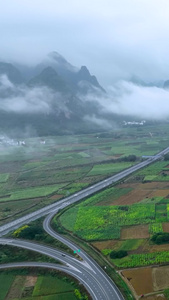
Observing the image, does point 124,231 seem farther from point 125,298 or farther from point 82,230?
point 125,298

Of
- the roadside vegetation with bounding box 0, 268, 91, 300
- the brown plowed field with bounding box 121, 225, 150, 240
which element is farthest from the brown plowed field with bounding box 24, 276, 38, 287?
the brown plowed field with bounding box 121, 225, 150, 240

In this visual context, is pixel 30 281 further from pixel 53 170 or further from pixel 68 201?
pixel 53 170

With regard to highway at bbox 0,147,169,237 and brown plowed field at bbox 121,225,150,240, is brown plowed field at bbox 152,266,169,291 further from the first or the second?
highway at bbox 0,147,169,237

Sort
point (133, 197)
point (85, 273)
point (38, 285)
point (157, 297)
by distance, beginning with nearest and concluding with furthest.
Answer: point (157, 297) < point (38, 285) < point (85, 273) < point (133, 197)

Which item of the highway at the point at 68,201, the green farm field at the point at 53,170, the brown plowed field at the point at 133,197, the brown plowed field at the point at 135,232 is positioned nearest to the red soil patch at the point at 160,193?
the brown plowed field at the point at 133,197

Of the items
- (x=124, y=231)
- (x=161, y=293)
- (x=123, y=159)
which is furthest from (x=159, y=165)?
(x=161, y=293)

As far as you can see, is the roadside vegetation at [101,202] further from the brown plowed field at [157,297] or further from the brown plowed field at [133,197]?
the brown plowed field at [157,297]

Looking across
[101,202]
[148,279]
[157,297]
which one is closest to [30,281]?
[148,279]

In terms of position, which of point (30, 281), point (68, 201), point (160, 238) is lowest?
point (30, 281)

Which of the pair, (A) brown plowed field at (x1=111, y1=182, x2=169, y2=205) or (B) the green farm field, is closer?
(A) brown plowed field at (x1=111, y1=182, x2=169, y2=205)

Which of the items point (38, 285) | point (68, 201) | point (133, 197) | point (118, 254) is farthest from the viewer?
point (68, 201)
